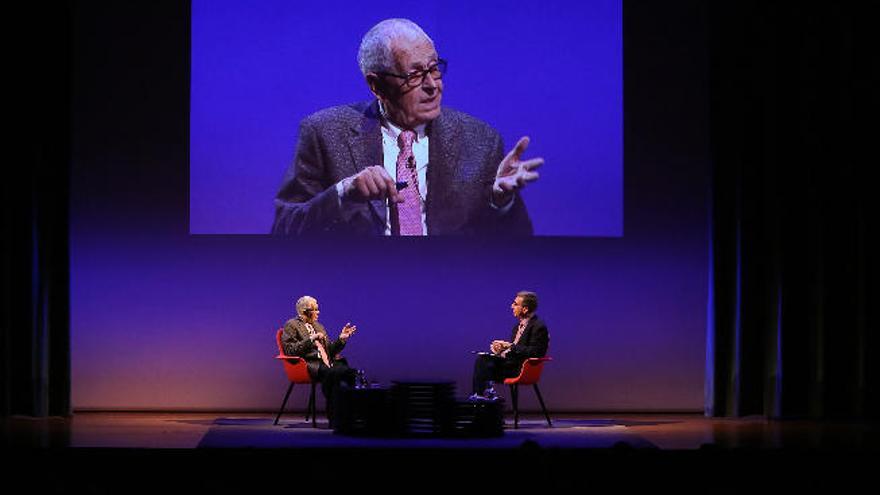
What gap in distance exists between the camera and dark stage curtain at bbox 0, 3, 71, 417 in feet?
30.7

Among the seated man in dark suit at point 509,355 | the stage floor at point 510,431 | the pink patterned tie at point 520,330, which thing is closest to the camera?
the stage floor at point 510,431

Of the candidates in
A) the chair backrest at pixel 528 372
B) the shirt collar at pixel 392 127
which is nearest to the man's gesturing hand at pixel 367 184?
the shirt collar at pixel 392 127

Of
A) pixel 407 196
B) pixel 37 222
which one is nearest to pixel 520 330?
pixel 407 196

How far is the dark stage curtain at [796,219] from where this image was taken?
955 cm

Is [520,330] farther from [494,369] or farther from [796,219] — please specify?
[796,219]

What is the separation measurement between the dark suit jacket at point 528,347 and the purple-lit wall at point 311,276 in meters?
1.09

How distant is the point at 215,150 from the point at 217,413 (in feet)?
6.00

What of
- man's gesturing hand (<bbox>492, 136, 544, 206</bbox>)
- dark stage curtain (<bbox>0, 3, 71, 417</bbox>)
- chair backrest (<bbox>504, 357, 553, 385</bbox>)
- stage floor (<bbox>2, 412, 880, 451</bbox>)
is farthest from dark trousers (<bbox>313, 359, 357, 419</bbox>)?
dark stage curtain (<bbox>0, 3, 71, 417</bbox>)

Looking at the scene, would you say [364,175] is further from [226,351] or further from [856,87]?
[856,87]

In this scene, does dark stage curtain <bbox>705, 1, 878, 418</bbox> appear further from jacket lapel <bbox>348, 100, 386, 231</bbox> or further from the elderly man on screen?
jacket lapel <bbox>348, 100, 386, 231</bbox>

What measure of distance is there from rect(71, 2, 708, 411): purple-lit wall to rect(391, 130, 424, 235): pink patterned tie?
0.23m

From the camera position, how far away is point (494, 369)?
8.76 metres

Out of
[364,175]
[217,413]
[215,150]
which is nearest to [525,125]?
[364,175]

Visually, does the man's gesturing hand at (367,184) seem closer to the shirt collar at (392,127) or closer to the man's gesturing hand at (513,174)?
the shirt collar at (392,127)
